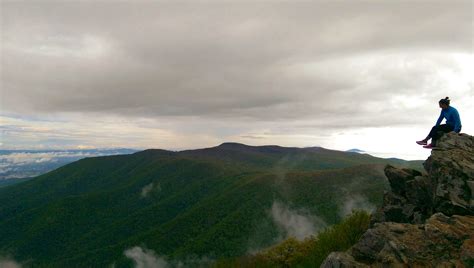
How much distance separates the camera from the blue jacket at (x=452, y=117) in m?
31.6

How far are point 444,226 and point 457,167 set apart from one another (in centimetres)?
658

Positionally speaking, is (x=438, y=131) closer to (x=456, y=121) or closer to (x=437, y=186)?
(x=456, y=121)

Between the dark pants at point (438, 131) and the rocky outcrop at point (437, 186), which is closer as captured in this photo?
the rocky outcrop at point (437, 186)

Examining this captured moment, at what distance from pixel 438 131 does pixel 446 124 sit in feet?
3.57

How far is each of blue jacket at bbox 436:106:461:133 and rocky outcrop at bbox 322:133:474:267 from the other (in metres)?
1.12

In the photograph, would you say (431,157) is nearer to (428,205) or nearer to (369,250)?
(428,205)

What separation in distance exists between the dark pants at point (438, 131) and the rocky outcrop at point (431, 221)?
4.06 ft

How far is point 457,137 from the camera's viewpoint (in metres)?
31.5

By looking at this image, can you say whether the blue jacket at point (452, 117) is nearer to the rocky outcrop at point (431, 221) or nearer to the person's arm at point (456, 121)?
the person's arm at point (456, 121)

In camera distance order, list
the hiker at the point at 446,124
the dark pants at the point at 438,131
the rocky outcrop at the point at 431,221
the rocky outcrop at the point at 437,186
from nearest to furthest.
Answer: the rocky outcrop at the point at 431,221
the rocky outcrop at the point at 437,186
the hiker at the point at 446,124
the dark pants at the point at 438,131

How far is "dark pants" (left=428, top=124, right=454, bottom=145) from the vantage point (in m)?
32.8

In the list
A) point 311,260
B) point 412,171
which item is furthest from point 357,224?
point 412,171

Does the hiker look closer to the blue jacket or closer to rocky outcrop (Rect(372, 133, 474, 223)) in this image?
the blue jacket

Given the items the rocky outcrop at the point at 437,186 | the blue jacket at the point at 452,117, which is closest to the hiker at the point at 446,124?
the blue jacket at the point at 452,117
